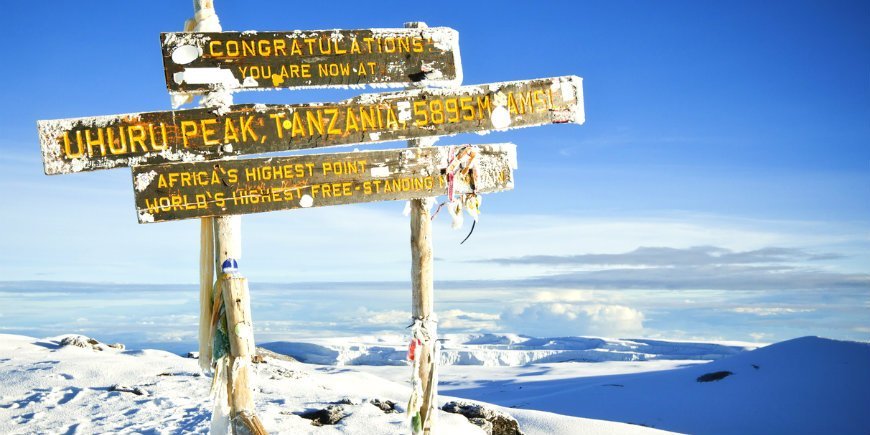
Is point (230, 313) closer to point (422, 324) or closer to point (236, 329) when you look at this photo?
point (236, 329)

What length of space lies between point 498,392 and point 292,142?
11.4 metres

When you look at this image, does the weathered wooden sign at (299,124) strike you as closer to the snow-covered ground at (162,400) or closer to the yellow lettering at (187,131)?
the yellow lettering at (187,131)

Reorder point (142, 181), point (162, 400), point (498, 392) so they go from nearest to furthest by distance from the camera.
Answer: point (142, 181), point (162, 400), point (498, 392)

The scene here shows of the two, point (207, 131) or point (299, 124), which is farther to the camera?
point (299, 124)

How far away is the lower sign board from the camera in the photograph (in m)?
5.46

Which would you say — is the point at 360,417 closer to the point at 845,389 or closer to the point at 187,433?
the point at 187,433

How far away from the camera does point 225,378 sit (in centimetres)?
591

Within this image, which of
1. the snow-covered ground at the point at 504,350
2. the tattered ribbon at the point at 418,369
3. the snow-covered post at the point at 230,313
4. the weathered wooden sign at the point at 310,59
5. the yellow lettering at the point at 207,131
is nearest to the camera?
the yellow lettering at the point at 207,131

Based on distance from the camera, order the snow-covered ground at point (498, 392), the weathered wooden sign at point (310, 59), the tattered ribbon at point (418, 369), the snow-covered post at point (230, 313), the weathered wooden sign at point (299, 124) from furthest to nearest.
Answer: the snow-covered ground at point (498, 392), the tattered ribbon at point (418, 369), the snow-covered post at point (230, 313), the weathered wooden sign at point (310, 59), the weathered wooden sign at point (299, 124)

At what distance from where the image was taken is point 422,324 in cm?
611

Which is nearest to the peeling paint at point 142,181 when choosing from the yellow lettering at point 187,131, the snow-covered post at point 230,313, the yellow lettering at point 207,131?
the yellow lettering at point 187,131

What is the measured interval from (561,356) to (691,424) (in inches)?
510

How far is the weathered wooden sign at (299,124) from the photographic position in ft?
17.7

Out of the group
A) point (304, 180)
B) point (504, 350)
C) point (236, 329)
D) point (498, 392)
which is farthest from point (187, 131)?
point (504, 350)
